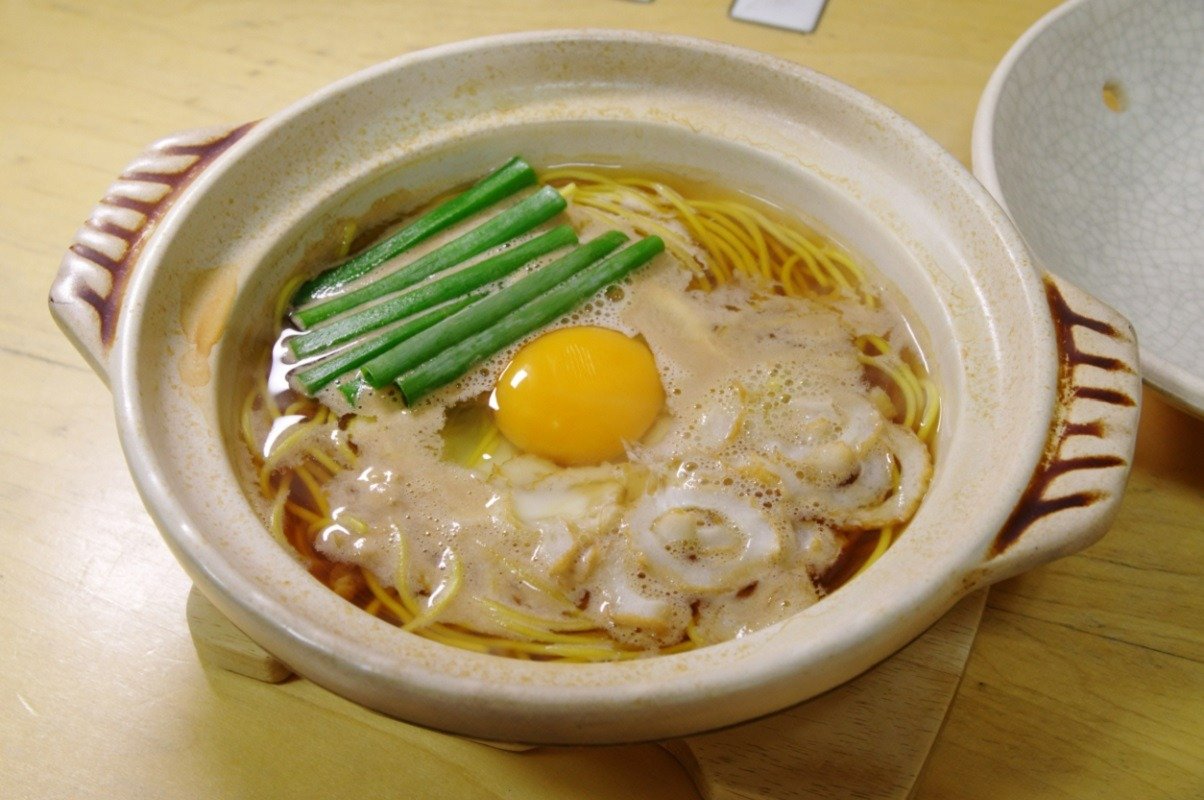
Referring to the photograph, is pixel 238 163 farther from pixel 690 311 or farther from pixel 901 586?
pixel 901 586

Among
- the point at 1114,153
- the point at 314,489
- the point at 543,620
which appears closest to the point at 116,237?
the point at 314,489

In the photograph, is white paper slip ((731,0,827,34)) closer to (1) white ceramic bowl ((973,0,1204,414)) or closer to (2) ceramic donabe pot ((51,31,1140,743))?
(1) white ceramic bowl ((973,0,1204,414))

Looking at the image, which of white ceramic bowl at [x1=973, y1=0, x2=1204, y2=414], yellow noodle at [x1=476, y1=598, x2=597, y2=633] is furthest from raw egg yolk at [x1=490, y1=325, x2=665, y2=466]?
white ceramic bowl at [x1=973, y1=0, x2=1204, y2=414]

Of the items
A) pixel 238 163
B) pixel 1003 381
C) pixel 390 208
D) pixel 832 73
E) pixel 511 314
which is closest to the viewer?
pixel 1003 381

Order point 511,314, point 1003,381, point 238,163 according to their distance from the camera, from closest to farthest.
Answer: point 1003,381 → point 238,163 → point 511,314

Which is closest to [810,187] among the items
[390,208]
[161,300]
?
[390,208]

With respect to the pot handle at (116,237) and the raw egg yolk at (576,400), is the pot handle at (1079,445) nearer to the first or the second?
the raw egg yolk at (576,400)

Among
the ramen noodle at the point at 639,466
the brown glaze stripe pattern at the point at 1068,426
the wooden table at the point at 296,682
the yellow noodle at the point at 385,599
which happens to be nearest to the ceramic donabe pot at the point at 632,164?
the brown glaze stripe pattern at the point at 1068,426
